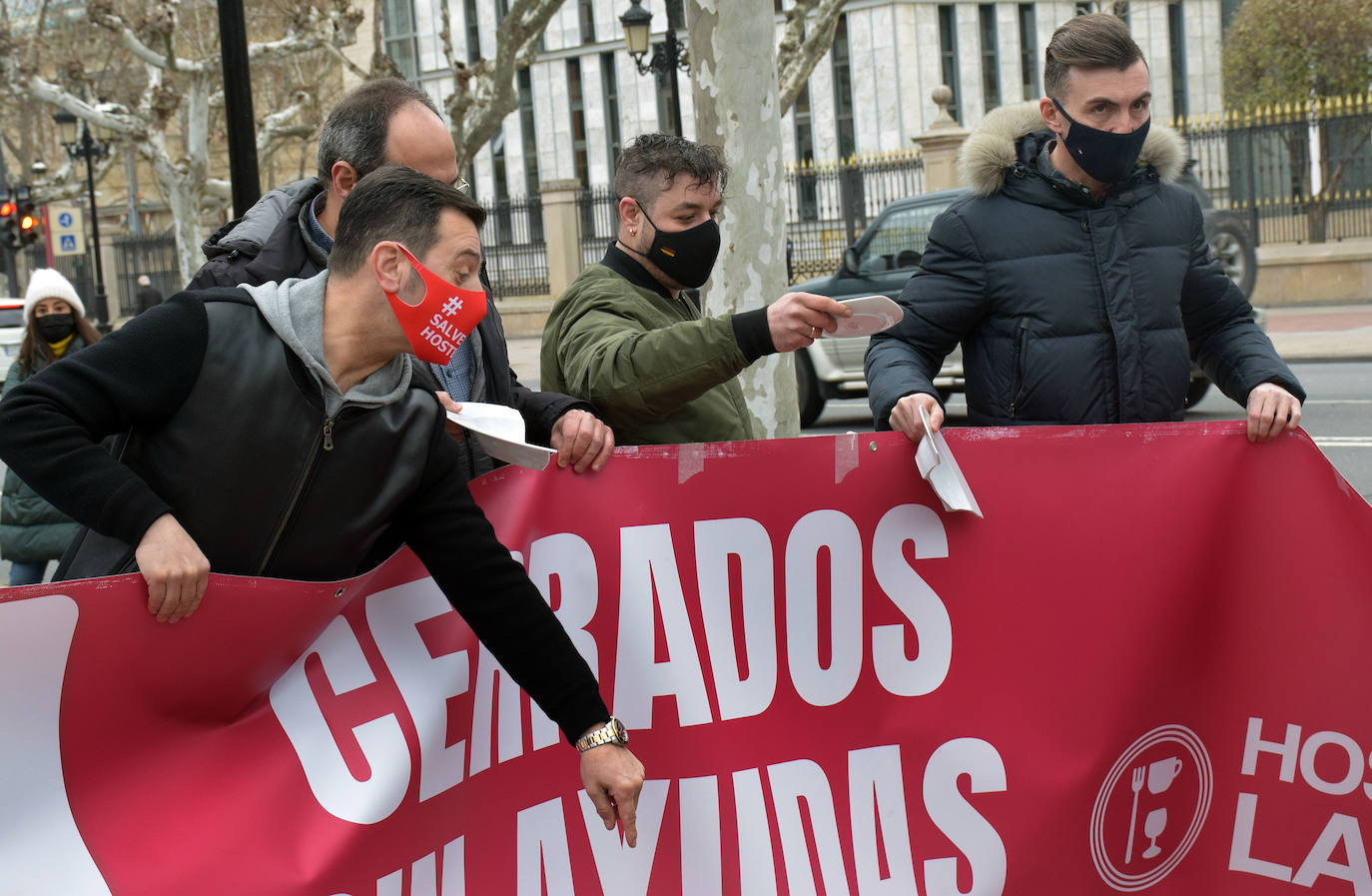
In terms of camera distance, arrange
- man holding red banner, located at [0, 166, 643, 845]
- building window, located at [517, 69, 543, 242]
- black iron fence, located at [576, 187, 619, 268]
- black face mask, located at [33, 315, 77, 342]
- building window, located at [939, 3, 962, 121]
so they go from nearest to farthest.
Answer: man holding red banner, located at [0, 166, 643, 845]
black face mask, located at [33, 315, 77, 342]
black iron fence, located at [576, 187, 619, 268]
building window, located at [939, 3, 962, 121]
building window, located at [517, 69, 543, 242]

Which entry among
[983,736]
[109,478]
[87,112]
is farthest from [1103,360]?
[87,112]

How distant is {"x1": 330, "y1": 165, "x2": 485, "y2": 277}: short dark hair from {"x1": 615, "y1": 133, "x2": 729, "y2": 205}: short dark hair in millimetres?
959

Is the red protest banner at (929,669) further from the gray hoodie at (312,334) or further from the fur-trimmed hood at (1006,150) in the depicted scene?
the fur-trimmed hood at (1006,150)

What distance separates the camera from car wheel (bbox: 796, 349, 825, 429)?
13227 millimetres

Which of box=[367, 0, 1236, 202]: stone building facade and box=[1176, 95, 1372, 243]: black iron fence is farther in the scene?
box=[367, 0, 1236, 202]: stone building facade

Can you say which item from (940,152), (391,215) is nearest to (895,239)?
(391,215)

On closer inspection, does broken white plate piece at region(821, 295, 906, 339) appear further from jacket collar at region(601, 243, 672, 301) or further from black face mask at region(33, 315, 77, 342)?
black face mask at region(33, 315, 77, 342)

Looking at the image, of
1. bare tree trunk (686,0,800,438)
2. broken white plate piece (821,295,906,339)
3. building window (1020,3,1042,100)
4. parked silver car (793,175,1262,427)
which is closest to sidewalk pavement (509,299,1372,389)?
parked silver car (793,175,1262,427)

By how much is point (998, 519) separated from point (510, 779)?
3.80ft

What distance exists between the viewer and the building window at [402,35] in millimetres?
47219

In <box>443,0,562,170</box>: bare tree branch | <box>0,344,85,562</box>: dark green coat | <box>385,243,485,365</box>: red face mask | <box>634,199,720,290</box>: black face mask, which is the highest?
<box>443,0,562,170</box>: bare tree branch

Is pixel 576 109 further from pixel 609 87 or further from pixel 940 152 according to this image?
pixel 940 152

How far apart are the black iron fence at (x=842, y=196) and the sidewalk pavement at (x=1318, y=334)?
21.0ft

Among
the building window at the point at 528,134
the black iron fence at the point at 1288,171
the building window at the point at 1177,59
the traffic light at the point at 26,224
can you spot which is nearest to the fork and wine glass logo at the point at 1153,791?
the black iron fence at the point at 1288,171
